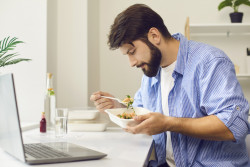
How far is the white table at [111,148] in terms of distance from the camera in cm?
87

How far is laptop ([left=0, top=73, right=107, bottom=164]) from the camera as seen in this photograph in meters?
0.76

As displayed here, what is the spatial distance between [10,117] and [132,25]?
2.59 feet

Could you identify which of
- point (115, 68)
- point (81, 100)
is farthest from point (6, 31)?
point (115, 68)

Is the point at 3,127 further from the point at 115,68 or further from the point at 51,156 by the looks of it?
the point at 115,68

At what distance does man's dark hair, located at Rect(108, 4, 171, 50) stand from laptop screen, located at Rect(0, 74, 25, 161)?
2.30 feet

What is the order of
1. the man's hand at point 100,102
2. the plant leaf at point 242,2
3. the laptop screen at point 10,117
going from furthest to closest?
1. the plant leaf at point 242,2
2. the man's hand at point 100,102
3. the laptop screen at point 10,117

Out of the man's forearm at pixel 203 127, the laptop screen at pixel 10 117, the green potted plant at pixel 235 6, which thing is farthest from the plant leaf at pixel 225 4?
the laptop screen at pixel 10 117

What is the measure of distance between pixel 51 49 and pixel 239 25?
4.98ft

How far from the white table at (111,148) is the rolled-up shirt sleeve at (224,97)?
29 cm

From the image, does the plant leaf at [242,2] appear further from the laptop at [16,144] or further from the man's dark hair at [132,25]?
the laptop at [16,144]

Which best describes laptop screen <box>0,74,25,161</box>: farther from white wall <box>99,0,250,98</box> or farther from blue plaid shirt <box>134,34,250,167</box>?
white wall <box>99,0,250,98</box>

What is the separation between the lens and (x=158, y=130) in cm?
114

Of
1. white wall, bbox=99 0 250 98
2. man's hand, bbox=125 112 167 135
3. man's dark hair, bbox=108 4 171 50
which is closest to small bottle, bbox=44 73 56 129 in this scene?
man's dark hair, bbox=108 4 171 50

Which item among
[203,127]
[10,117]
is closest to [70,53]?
[203,127]
